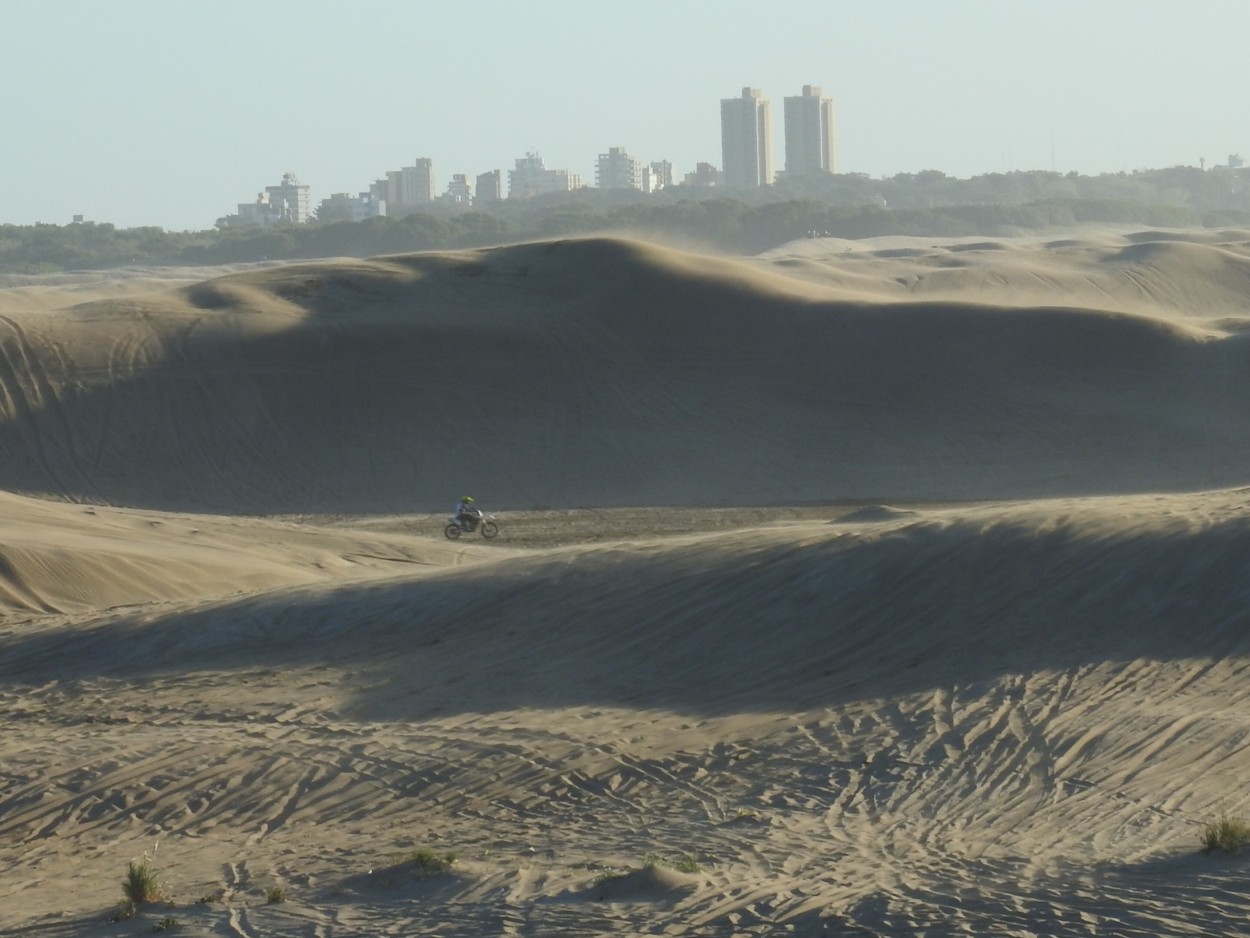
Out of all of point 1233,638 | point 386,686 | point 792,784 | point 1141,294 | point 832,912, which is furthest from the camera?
point 1141,294

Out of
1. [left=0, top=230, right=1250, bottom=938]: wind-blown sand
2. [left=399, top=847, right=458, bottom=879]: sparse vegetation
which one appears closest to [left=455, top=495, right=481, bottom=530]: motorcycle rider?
[left=0, top=230, right=1250, bottom=938]: wind-blown sand

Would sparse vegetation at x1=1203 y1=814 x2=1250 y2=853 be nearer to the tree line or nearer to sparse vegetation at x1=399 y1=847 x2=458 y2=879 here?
sparse vegetation at x1=399 y1=847 x2=458 y2=879

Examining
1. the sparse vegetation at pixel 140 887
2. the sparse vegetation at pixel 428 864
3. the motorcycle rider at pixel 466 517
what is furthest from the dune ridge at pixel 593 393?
the sparse vegetation at pixel 140 887

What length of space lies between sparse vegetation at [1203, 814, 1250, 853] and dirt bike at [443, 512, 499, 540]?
1896 centimetres

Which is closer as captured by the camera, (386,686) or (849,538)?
(386,686)

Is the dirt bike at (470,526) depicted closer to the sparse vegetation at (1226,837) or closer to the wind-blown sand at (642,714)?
the wind-blown sand at (642,714)

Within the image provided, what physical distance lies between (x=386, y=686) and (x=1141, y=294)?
48318 mm

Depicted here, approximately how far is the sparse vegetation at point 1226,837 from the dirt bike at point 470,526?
62.2ft

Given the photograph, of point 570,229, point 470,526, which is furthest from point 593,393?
point 570,229

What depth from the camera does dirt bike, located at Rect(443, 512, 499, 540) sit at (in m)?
26.0

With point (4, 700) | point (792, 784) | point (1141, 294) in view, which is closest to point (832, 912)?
point (792, 784)

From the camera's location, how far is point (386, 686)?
13.0 m

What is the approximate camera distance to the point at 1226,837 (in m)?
7.54

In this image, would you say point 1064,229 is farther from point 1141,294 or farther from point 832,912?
point 832,912
